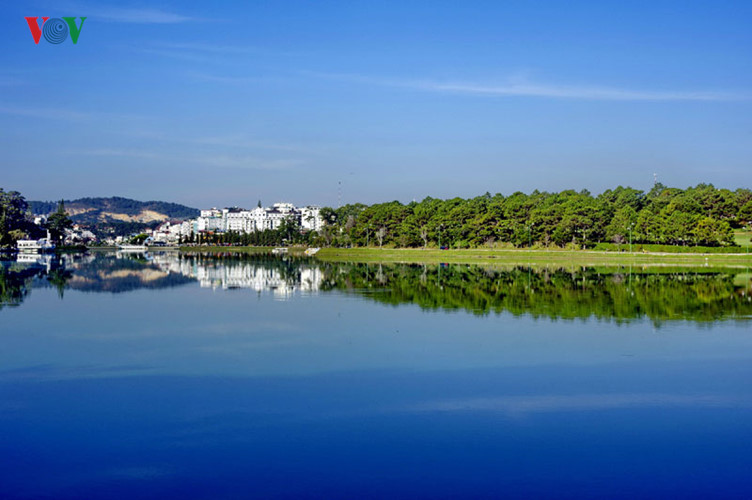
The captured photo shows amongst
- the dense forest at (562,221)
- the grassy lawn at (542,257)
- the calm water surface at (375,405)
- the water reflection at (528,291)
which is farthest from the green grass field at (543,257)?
the calm water surface at (375,405)

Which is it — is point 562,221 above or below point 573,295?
above

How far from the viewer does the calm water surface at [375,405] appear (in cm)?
777

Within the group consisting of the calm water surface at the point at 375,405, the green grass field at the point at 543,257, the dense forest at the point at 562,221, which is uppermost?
the dense forest at the point at 562,221

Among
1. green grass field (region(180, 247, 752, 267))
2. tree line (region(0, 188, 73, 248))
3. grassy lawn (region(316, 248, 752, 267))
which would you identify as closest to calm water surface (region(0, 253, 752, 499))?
green grass field (region(180, 247, 752, 267))

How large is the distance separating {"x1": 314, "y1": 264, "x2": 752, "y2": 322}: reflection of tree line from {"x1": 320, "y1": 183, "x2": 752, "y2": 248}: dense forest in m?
34.2

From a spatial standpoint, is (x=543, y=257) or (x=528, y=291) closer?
(x=528, y=291)

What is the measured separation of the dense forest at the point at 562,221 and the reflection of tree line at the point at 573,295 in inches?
1345

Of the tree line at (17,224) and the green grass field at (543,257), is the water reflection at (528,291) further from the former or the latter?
the tree line at (17,224)

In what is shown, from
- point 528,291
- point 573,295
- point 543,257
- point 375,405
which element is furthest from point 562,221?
point 375,405

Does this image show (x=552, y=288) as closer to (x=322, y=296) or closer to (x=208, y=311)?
(x=322, y=296)

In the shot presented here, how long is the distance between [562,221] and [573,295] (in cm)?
5302

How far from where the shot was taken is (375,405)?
10766mm

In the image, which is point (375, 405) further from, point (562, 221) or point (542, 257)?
point (562, 221)

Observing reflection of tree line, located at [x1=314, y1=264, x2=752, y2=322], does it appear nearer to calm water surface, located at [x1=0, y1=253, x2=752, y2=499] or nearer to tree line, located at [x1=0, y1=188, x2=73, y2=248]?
calm water surface, located at [x1=0, y1=253, x2=752, y2=499]
